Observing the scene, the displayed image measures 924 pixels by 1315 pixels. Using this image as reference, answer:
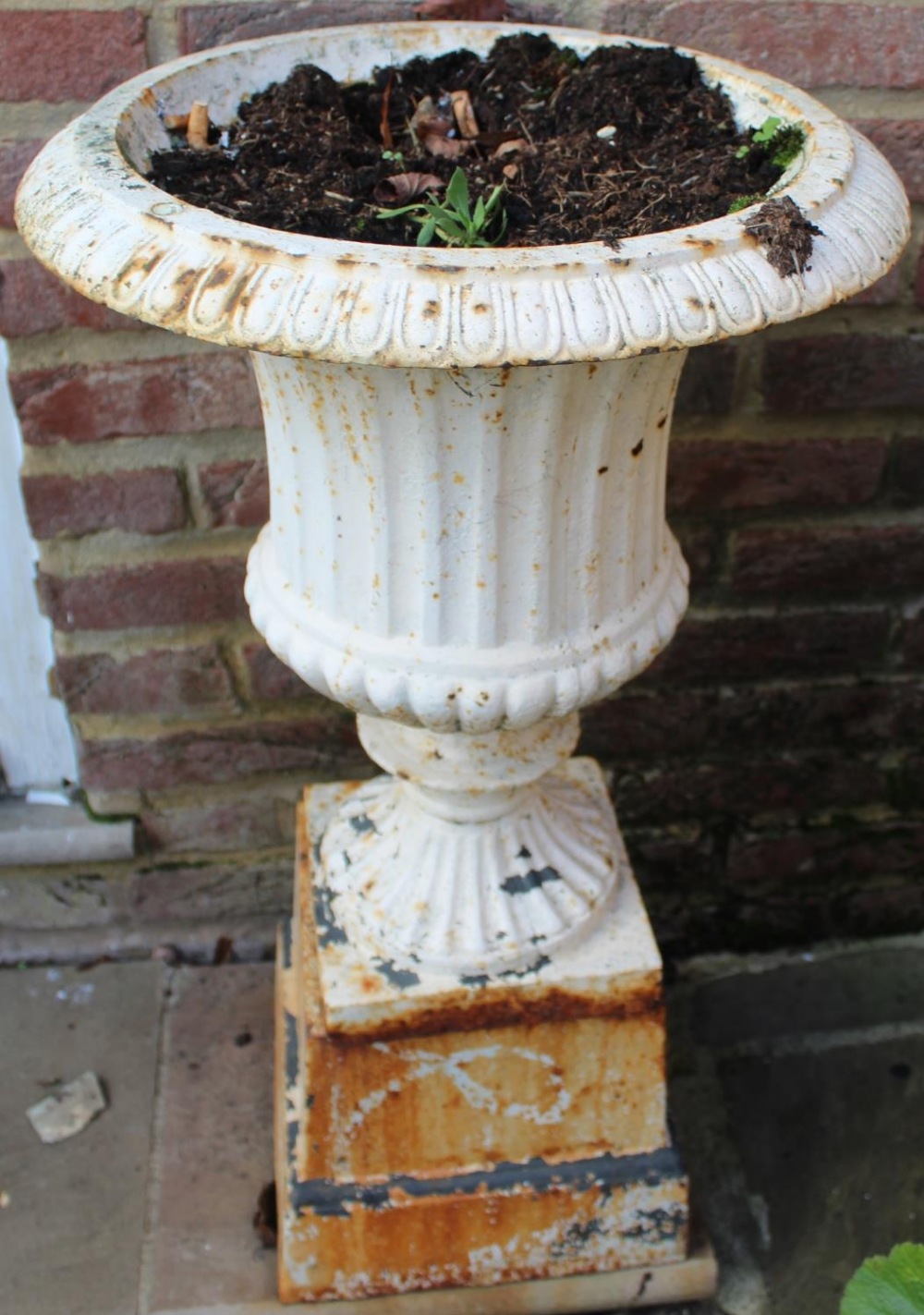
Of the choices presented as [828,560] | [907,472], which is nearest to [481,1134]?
[828,560]

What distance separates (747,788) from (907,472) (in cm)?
43

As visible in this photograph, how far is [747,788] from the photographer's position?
64.2 inches

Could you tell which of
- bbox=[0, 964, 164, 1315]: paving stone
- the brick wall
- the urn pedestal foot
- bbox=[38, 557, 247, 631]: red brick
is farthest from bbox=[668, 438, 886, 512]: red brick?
bbox=[0, 964, 164, 1315]: paving stone

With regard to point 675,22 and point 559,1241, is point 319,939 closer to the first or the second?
point 559,1241

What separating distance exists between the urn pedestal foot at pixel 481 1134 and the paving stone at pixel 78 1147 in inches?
7.8

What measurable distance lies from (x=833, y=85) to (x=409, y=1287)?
122 centimetres

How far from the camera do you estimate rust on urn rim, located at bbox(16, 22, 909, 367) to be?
741 millimetres

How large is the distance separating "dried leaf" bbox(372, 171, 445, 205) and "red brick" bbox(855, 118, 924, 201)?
1.63ft

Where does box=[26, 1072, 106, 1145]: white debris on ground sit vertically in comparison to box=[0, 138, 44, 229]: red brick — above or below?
below

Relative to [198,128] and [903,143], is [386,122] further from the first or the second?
[903,143]

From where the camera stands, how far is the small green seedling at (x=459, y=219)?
89 centimetres

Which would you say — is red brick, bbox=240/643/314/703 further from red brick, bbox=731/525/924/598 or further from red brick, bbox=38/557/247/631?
red brick, bbox=731/525/924/598

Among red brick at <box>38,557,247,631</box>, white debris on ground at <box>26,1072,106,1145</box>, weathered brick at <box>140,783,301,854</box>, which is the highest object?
red brick at <box>38,557,247,631</box>

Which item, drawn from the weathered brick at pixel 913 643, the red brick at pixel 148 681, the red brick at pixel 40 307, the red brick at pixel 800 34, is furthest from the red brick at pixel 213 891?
the red brick at pixel 800 34
